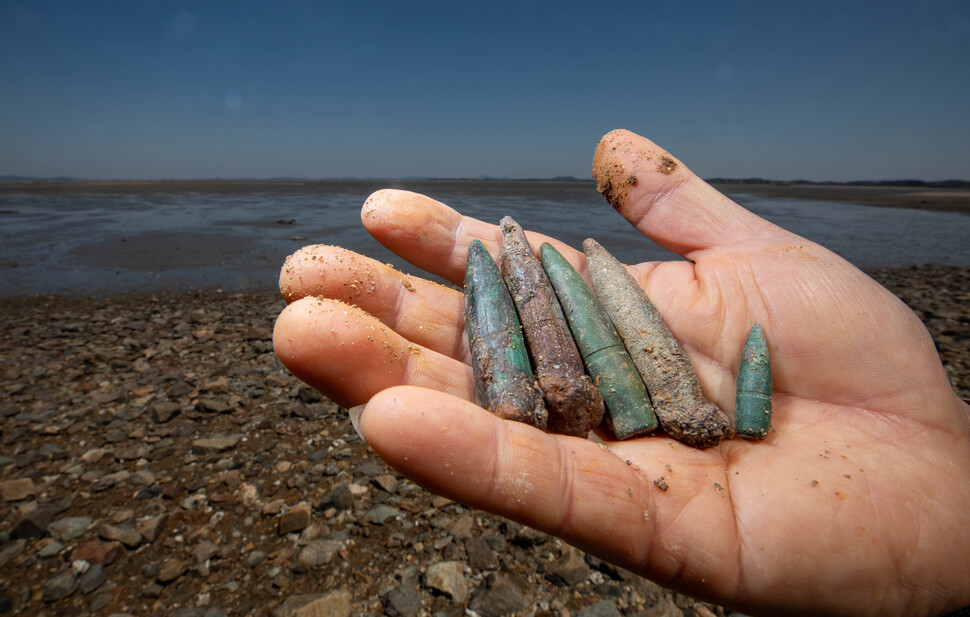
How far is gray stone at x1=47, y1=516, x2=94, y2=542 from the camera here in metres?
3.94

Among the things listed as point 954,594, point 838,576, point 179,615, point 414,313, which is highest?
point 414,313

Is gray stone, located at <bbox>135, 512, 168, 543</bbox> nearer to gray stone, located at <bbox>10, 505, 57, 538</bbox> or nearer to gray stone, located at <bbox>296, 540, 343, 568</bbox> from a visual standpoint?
gray stone, located at <bbox>10, 505, 57, 538</bbox>

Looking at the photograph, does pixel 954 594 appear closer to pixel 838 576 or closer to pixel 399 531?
pixel 838 576

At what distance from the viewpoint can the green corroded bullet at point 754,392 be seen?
10.3 ft

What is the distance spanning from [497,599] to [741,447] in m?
2.01

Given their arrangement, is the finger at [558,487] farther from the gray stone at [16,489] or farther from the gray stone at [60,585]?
the gray stone at [16,489]

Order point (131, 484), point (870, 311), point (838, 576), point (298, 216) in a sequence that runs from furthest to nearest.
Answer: point (298, 216)
point (131, 484)
point (870, 311)
point (838, 576)

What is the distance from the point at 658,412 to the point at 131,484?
482cm

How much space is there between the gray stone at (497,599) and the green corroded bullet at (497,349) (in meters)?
1.39

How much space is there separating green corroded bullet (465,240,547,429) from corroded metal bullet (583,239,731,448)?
0.91m

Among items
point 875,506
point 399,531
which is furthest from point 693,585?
point 399,531

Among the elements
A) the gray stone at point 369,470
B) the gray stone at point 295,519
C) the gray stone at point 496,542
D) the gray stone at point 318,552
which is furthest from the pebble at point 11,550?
the gray stone at point 496,542

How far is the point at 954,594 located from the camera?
8.54 ft

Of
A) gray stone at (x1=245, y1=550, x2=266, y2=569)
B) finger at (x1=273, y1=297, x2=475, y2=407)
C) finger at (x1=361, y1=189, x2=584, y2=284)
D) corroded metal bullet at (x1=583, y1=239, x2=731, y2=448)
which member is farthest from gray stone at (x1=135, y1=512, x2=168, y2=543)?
corroded metal bullet at (x1=583, y1=239, x2=731, y2=448)
